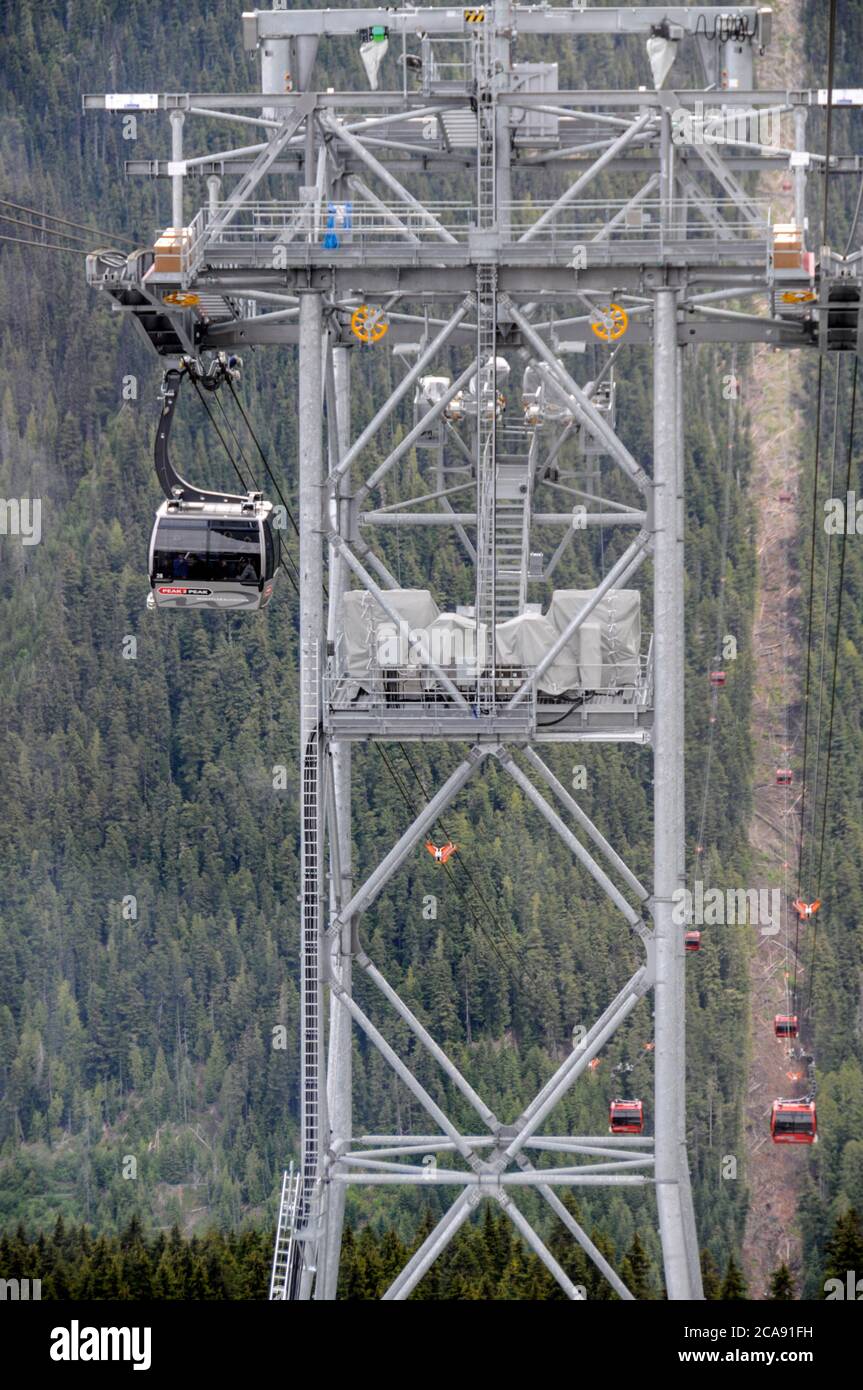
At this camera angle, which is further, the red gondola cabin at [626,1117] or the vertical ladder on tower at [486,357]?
the red gondola cabin at [626,1117]

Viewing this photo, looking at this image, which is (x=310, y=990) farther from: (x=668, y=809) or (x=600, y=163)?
(x=600, y=163)

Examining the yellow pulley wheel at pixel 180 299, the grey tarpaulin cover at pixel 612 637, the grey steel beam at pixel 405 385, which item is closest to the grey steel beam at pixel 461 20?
the yellow pulley wheel at pixel 180 299

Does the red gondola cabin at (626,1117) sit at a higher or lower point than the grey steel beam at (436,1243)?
lower

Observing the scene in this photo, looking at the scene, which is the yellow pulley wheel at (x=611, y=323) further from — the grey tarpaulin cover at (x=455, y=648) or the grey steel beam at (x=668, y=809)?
the grey tarpaulin cover at (x=455, y=648)

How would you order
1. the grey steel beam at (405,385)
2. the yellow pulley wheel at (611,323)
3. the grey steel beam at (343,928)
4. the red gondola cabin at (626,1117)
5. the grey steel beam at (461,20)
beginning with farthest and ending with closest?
1. the red gondola cabin at (626,1117)
2. the grey steel beam at (343,928)
3. the yellow pulley wheel at (611,323)
4. the grey steel beam at (461,20)
5. the grey steel beam at (405,385)

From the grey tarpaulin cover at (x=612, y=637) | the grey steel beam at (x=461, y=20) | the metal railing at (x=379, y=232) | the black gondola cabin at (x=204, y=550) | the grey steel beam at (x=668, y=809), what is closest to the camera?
the grey steel beam at (x=668, y=809)

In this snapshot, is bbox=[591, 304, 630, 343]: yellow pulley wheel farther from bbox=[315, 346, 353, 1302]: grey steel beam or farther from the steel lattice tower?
bbox=[315, 346, 353, 1302]: grey steel beam

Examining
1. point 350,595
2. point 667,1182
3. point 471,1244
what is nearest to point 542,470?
point 350,595

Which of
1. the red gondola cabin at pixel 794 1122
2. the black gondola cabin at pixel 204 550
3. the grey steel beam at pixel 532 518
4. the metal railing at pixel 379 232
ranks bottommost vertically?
the red gondola cabin at pixel 794 1122

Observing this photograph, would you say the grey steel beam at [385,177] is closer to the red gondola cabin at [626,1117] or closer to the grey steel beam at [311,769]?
the grey steel beam at [311,769]
